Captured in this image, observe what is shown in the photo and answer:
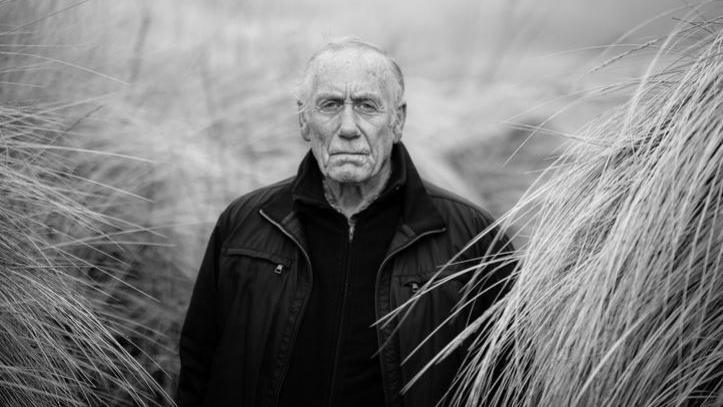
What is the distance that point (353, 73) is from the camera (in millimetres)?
2135

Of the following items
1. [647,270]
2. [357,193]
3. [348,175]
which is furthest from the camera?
[357,193]

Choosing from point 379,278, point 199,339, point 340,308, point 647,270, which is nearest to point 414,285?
point 379,278

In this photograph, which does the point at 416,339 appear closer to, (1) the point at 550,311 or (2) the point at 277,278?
(2) the point at 277,278

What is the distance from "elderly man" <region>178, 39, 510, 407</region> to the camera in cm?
199

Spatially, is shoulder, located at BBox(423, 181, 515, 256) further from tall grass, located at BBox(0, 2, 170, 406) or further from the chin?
tall grass, located at BBox(0, 2, 170, 406)

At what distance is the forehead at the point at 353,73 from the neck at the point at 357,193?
0.26m

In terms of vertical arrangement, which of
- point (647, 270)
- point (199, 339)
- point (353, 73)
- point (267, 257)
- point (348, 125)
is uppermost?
point (353, 73)

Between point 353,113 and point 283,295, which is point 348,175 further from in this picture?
point 283,295

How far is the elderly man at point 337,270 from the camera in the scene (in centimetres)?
199

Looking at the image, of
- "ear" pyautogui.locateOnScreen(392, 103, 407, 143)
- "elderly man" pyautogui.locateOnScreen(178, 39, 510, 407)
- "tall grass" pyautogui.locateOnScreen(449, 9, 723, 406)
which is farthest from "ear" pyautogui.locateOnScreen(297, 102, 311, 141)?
"tall grass" pyautogui.locateOnScreen(449, 9, 723, 406)

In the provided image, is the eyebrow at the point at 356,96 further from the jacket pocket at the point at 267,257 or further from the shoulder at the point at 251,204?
the jacket pocket at the point at 267,257

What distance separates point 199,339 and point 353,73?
90cm

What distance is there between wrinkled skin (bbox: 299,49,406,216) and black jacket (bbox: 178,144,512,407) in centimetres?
14

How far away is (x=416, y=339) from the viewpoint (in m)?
1.97
